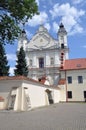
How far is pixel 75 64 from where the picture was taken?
44.8m

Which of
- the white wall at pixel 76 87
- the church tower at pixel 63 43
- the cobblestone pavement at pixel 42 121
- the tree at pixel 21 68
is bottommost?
the cobblestone pavement at pixel 42 121

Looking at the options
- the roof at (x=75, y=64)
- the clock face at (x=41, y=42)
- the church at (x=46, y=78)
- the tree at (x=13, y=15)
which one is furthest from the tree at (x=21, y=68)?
the tree at (x=13, y=15)

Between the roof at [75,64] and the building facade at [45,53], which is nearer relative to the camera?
the roof at [75,64]

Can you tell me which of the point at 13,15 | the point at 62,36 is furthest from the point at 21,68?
the point at 13,15

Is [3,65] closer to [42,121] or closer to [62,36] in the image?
[62,36]

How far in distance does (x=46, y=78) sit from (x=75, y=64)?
675 centimetres

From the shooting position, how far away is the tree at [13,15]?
1531 centimetres

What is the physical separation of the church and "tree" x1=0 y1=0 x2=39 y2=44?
15.6 ft

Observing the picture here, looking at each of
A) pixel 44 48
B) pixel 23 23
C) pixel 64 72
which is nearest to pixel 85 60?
pixel 64 72

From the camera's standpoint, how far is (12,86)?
64.3ft

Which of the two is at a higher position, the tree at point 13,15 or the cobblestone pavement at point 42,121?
the tree at point 13,15

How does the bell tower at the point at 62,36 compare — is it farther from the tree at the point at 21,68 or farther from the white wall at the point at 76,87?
the tree at the point at 21,68

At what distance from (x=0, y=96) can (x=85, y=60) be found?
29.1m

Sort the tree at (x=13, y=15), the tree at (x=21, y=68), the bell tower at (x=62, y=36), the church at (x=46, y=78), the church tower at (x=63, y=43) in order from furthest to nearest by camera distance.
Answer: the bell tower at (x=62, y=36), the church tower at (x=63, y=43), the tree at (x=21, y=68), the church at (x=46, y=78), the tree at (x=13, y=15)
